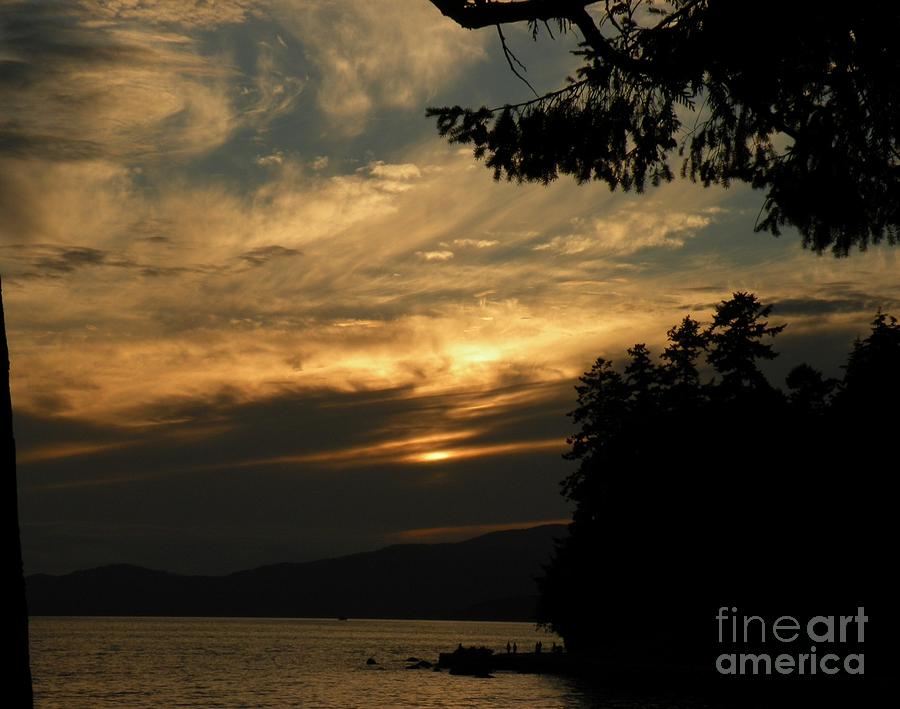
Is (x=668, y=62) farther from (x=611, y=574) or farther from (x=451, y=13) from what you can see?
(x=611, y=574)

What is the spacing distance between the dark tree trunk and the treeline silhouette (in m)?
51.0

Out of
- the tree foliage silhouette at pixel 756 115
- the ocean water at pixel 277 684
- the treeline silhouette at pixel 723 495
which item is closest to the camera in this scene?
the tree foliage silhouette at pixel 756 115

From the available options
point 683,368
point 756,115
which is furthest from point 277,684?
point 756,115

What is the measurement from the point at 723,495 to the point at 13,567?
187ft

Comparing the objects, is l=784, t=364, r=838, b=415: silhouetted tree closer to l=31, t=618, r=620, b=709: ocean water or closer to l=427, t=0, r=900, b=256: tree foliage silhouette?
l=31, t=618, r=620, b=709: ocean water

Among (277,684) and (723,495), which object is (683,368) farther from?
(277,684)

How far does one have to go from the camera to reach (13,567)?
20.4 feet

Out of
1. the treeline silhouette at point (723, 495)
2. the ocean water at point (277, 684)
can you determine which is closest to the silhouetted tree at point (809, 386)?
the treeline silhouette at point (723, 495)

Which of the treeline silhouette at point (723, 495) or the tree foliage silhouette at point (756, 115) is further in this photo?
the treeline silhouette at point (723, 495)

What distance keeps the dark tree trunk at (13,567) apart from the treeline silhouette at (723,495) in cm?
5097

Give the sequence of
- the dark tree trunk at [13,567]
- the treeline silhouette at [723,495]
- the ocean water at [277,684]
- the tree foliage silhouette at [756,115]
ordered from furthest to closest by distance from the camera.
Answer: the ocean water at [277,684]
the treeline silhouette at [723,495]
the tree foliage silhouette at [756,115]
the dark tree trunk at [13,567]

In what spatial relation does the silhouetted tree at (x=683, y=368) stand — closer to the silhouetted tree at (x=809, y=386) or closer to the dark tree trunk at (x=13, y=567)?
the silhouetted tree at (x=809, y=386)

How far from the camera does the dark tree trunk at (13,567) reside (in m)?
6.14

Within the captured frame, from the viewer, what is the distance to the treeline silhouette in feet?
169
